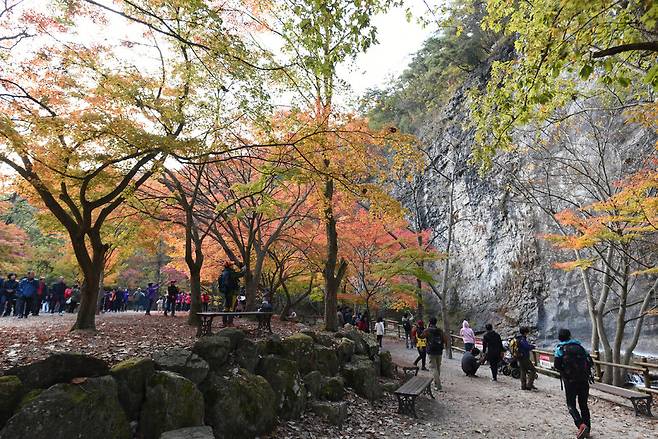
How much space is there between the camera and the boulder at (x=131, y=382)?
4590mm

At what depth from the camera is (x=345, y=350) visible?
975cm

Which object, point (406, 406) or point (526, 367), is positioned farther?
point (526, 367)

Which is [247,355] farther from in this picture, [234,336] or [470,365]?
[470,365]

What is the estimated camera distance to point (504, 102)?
6109 mm

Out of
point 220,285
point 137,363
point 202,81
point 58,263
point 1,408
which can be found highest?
point 202,81

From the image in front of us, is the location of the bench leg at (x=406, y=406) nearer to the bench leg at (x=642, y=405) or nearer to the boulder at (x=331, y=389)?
the boulder at (x=331, y=389)

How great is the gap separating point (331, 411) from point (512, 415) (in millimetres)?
4219

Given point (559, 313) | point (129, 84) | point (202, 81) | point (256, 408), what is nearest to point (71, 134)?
point (129, 84)

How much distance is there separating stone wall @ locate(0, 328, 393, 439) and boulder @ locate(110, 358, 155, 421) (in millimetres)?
12

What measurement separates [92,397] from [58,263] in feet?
97.4

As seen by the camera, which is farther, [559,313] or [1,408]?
[559,313]

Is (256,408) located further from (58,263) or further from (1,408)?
(58,263)

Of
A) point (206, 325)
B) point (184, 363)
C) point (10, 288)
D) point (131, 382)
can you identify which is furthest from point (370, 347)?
point (10, 288)

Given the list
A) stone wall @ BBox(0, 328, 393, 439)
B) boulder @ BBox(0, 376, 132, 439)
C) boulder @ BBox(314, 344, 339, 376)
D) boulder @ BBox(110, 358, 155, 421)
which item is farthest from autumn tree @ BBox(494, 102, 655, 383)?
boulder @ BBox(0, 376, 132, 439)
